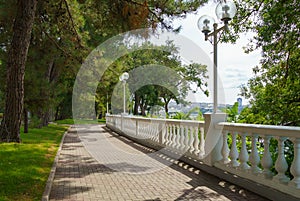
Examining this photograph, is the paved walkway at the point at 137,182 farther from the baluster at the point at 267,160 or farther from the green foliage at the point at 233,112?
the green foliage at the point at 233,112

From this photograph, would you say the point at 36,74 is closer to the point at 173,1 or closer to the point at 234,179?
the point at 173,1

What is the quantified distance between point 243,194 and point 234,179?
0.64 m

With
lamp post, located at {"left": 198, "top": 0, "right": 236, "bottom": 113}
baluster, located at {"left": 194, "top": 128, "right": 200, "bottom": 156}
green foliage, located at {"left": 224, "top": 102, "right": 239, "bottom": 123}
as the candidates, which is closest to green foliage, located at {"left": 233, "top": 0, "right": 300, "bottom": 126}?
green foliage, located at {"left": 224, "top": 102, "right": 239, "bottom": 123}

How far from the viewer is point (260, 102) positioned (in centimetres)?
1021

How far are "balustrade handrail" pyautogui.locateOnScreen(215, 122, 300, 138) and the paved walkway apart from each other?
1.00 m

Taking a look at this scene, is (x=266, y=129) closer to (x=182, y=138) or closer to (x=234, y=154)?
(x=234, y=154)

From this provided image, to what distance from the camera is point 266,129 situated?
4.62 m

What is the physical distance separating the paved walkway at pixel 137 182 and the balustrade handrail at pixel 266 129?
100cm

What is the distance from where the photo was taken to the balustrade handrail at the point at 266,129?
407 cm

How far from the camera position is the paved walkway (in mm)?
5008

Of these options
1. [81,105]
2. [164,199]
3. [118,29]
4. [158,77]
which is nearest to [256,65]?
[118,29]

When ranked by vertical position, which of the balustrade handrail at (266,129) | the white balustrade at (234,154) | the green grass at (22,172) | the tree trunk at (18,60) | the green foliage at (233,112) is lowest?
the green grass at (22,172)

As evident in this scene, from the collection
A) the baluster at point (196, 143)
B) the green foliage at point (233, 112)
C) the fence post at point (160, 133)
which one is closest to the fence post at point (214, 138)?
the baluster at point (196, 143)

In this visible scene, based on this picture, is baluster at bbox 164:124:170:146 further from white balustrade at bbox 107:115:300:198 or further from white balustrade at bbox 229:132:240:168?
white balustrade at bbox 229:132:240:168
